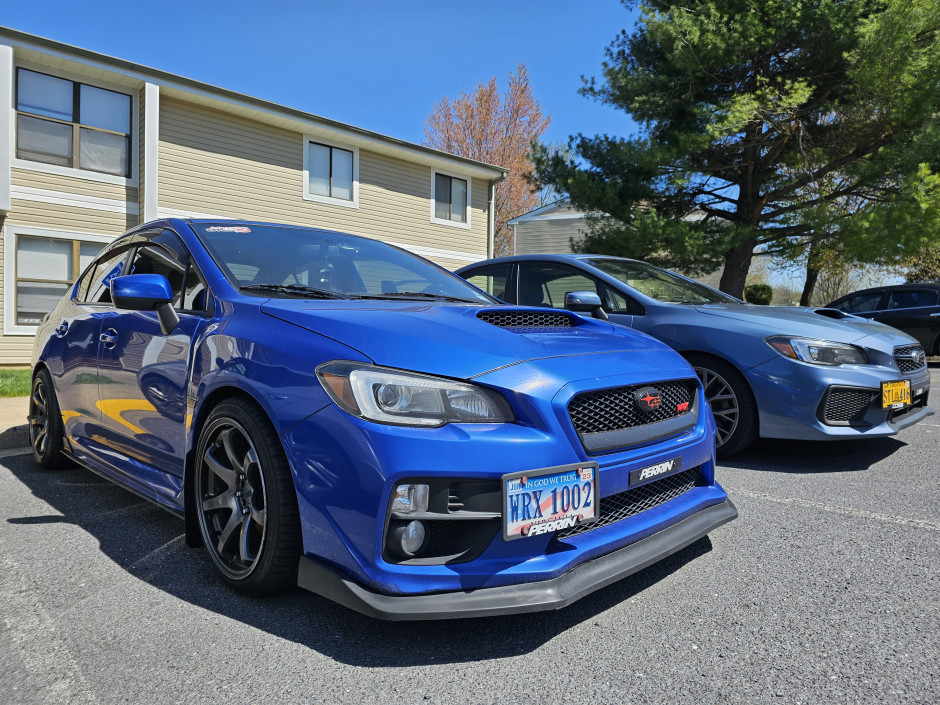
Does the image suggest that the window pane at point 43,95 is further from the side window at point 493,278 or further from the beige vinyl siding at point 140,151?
the side window at point 493,278

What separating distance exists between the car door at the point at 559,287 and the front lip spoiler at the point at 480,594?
3181 mm

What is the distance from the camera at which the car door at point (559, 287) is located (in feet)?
17.1

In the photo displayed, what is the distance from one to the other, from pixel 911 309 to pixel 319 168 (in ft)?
39.8

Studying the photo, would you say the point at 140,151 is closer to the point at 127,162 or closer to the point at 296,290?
the point at 127,162

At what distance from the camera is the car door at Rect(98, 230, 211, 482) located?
9.34 ft

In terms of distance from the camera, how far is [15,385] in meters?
7.62

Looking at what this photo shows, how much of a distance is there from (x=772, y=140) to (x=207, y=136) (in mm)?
11903

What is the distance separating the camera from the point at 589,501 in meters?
2.16

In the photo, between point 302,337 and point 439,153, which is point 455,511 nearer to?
point 302,337

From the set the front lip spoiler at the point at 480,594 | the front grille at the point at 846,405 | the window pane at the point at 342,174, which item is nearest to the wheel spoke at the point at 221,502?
the front lip spoiler at the point at 480,594

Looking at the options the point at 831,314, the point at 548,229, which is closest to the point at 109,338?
the point at 831,314

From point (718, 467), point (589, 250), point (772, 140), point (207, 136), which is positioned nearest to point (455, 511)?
point (718, 467)

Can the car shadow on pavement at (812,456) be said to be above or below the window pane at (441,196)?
below

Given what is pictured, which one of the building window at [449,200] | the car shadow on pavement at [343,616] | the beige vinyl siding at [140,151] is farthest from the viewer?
the building window at [449,200]
